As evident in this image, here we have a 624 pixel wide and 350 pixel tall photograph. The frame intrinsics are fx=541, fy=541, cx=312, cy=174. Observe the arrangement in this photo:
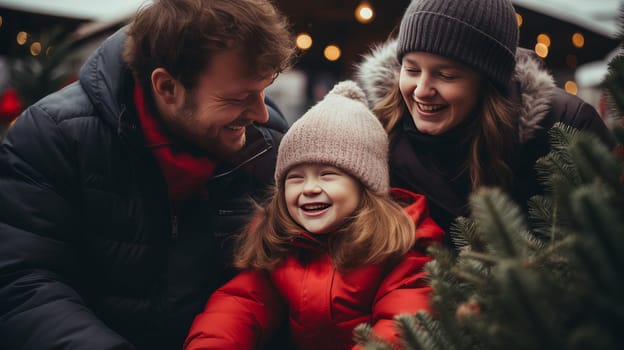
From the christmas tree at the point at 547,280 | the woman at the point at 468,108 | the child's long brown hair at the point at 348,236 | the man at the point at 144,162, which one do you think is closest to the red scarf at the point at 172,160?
the man at the point at 144,162

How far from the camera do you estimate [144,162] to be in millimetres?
1974

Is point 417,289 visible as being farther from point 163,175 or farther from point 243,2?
point 243,2

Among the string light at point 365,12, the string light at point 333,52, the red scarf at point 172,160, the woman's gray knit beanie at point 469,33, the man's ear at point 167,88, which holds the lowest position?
the string light at point 333,52

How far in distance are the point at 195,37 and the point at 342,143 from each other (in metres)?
0.65

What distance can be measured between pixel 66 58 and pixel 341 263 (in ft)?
9.76

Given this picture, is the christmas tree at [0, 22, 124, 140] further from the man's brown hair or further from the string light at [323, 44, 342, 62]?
the string light at [323, 44, 342, 62]

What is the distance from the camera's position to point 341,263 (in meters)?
1.87

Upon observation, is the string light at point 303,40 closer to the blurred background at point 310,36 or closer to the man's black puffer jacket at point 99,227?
the blurred background at point 310,36

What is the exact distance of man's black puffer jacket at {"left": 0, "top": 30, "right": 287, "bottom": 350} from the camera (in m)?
1.74

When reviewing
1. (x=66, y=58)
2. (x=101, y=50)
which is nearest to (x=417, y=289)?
(x=101, y=50)

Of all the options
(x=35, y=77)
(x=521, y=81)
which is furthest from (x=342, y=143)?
(x=35, y=77)

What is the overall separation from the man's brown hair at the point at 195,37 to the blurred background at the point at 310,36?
1792 mm

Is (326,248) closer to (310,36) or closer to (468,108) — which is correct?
(468,108)

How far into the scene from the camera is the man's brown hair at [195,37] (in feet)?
6.36
